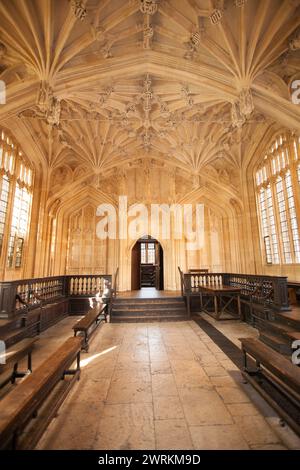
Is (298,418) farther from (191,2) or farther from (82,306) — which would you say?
(191,2)

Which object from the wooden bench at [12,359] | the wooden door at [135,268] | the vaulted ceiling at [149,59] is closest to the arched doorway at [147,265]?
the wooden door at [135,268]

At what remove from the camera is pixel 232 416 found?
91.1 inches

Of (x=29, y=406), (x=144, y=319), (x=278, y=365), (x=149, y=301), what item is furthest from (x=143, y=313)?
(x=29, y=406)

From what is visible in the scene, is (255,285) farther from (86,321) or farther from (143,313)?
(86,321)

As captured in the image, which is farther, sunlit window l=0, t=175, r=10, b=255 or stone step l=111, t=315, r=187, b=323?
sunlit window l=0, t=175, r=10, b=255

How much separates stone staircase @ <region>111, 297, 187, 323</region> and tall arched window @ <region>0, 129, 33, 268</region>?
16.1 ft

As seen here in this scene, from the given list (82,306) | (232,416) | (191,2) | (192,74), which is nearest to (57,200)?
(82,306)

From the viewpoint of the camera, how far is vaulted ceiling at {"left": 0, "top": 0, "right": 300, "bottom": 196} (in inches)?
213

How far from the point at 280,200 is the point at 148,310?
704cm

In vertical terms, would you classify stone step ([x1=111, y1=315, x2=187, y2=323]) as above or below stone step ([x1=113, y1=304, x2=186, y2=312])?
below

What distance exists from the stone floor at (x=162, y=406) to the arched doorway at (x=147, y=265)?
8977 millimetres

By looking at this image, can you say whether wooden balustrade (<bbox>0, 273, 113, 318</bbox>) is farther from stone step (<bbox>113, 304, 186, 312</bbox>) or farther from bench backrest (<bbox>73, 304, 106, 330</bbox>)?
bench backrest (<bbox>73, 304, 106, 330</bbox>)

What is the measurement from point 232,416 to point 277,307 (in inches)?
152

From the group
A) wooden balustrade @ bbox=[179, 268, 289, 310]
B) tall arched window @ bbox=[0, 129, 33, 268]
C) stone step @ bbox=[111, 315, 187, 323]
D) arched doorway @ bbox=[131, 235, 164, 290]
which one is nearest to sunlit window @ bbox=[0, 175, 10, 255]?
tall arched window @ bbox=[0, 129, 33, 268]
